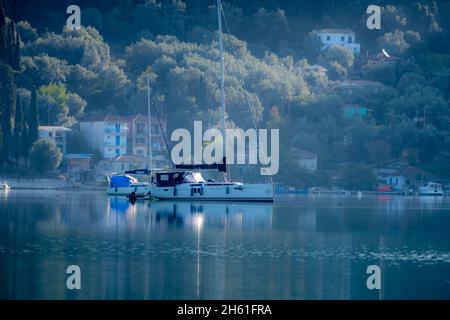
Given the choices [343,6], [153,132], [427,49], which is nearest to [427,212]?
[153,132]

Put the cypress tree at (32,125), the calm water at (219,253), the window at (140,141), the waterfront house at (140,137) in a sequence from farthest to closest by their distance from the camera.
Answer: the window at (140,141), the waterfront house at (140,137), the cypress tree at (32,125), the calm water at (219,253)

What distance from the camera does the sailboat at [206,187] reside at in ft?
233

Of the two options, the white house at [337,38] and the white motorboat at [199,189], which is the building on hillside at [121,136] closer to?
the white motorboat at [199,189]

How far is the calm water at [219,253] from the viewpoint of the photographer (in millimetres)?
32656

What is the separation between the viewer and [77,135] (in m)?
120

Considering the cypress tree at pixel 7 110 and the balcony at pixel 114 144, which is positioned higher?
the cypress tree at pixel 7 110

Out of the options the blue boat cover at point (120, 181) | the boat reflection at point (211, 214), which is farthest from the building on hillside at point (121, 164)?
the boat reflection at point (211, 214)

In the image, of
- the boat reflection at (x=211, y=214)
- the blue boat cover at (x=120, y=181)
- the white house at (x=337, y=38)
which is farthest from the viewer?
the white house at (x=337, y=38)

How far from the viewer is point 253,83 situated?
137 meters

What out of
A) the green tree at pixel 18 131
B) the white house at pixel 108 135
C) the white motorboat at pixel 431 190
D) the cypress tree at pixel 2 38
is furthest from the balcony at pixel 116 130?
the white motorboat at pixel 431 190

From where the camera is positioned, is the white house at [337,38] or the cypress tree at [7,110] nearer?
the cypress tree at [7,110]

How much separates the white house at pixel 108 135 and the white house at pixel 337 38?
67.5m

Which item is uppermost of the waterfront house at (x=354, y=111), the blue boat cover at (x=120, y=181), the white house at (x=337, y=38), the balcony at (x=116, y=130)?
the white house at (x=337, y=38)

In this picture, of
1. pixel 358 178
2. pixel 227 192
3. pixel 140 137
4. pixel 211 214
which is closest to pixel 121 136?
pixel 140 137
